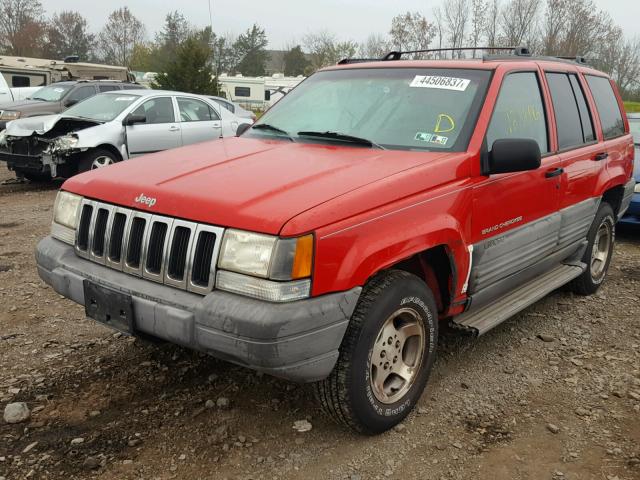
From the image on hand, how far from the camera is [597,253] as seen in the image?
5.31m

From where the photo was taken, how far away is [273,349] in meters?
2.41

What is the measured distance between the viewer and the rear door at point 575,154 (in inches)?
166

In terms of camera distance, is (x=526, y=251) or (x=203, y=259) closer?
(x=203, y=259)

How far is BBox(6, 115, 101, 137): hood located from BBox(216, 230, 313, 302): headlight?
7.83 m

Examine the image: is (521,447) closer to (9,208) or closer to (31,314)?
(31,314)

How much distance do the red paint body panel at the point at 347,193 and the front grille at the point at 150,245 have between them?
0.06 meters

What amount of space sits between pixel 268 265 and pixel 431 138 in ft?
4.73

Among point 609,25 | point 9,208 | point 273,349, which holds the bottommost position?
point 9,208

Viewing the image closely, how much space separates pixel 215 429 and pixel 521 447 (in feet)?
5.05

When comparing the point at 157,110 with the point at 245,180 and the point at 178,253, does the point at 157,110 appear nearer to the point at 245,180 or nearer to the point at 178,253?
the point at 245,180

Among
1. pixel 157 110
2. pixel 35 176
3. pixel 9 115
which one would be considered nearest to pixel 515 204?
pixel 157 110

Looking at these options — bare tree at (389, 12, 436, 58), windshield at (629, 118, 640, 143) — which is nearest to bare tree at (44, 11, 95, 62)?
Result: bare tree at (389, 12, 436, 58)

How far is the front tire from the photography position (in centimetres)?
273

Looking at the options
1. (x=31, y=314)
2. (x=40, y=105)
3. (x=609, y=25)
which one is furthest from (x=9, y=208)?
(x=609, y=25)
